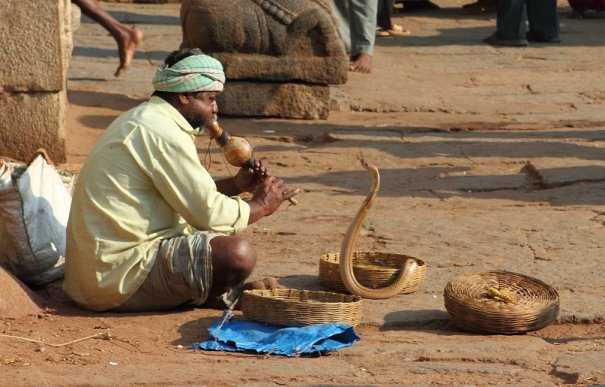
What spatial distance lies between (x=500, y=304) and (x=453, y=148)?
12.3 feet

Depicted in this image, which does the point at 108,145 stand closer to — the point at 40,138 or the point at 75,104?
the point at 40,138

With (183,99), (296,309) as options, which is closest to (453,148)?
(183,99)

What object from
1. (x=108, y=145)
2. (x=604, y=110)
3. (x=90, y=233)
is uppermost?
(x=108, y=145)

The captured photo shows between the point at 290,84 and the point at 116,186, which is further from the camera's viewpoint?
the point at 290,84

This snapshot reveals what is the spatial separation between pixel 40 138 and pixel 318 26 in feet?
8.14

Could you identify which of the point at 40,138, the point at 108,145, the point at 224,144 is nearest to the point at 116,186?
the point at 108,145

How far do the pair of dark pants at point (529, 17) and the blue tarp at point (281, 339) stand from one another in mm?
7941

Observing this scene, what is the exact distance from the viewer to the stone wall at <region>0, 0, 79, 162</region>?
24.8 ft

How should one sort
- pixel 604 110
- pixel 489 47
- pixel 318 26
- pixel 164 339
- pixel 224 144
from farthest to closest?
pixel 489 47 < pixel 604 110 < pixel 318 26 < pixel 224 144 < pixel 164 339

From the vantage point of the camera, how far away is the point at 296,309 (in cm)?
492

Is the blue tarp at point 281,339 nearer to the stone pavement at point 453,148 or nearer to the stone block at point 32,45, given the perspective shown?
the stone pavement at point 453,148

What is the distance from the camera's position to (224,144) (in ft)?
17.7

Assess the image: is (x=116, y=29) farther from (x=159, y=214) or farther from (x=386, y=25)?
(x=386, y=25)

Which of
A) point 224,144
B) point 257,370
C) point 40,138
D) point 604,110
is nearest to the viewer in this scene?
point 257,370
